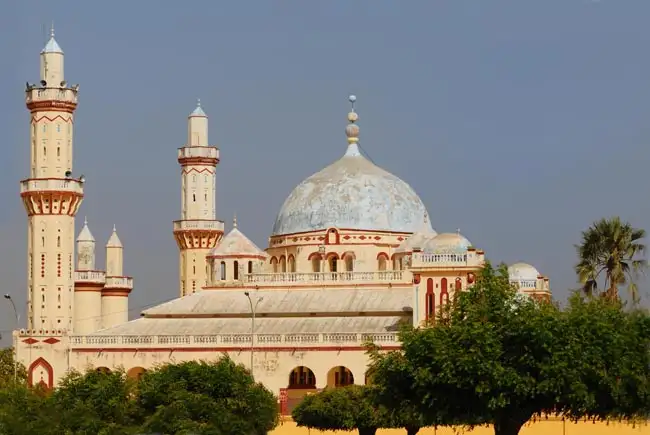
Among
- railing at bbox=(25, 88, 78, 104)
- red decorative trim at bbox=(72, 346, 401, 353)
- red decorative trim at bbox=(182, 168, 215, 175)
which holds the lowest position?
red decorative trim at bbox=(72, 346, 401, 353)

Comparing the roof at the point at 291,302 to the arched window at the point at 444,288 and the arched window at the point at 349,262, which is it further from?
the arched window at the point at 444,288

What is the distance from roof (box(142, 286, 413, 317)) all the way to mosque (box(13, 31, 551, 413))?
0.30ft

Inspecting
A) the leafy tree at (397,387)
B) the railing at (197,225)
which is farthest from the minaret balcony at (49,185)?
the leafy tree at (397,387)

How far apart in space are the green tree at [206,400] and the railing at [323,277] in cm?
3415

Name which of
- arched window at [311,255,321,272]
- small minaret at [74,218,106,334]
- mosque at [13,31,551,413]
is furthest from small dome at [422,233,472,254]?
small minaret at [74,218,106,334]

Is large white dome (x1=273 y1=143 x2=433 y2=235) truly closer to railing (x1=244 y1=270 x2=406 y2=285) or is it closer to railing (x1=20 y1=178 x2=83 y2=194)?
railing (x1=244 y1=270 x2=406 y2=285)

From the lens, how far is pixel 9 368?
294 feet

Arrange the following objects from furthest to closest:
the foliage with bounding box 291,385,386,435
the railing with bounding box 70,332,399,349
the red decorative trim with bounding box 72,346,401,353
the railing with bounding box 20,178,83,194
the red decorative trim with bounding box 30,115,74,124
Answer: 1. the red decorative trim with bounding box 30,115,74,124
2. the railing with bounding box 20,178,83,194
3. the red decorative trim with bounding box 72,346,401,353
4. the railing with bounding box 70,332,399,349
5. the foliage with bounding box 291,385,386,435

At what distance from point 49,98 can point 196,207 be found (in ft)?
58.4

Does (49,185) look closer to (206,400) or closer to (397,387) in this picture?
(206,400)

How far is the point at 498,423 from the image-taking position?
49.6 m

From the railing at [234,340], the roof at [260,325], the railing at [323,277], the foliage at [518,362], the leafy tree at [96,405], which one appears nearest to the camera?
the foliage at [518,362]

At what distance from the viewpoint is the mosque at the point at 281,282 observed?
8150 centimetres

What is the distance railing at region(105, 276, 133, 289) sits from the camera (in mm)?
104250
